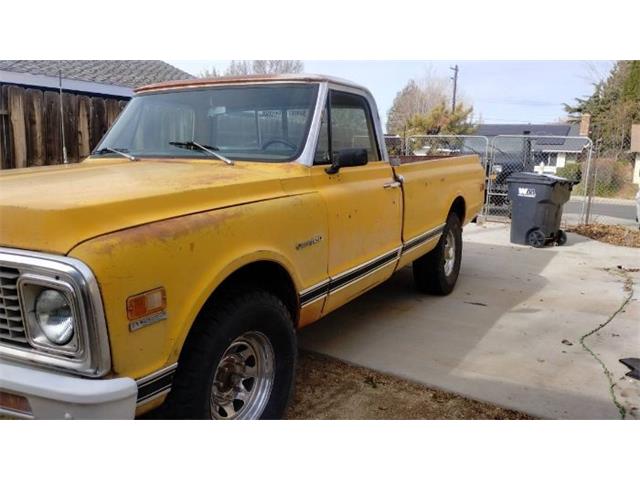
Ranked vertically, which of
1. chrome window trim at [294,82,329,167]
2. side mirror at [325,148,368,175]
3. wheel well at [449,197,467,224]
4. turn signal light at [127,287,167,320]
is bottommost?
wheel well at [449,197,467,224]

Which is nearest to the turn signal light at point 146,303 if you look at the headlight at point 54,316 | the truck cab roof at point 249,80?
the headlight at point 54,316

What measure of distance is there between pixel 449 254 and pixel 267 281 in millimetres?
3617

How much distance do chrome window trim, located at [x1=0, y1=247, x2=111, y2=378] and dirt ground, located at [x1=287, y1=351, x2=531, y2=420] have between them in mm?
1613

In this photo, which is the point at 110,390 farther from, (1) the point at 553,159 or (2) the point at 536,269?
(1) the point at 553,159

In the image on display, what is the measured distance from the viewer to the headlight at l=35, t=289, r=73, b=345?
1987 millimetres

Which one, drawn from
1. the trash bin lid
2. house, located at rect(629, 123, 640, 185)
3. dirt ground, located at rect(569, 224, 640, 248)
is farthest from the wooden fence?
house, located at rect(629, 123, 640, 185)

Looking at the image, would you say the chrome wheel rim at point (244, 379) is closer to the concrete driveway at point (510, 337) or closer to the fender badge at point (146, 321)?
the fender badge at point (146, 321)

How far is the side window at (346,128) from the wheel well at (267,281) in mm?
892

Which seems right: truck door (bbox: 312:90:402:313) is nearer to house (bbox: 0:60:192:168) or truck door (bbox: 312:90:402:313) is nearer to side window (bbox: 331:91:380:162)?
side window (bbox: 331:91:380:162)

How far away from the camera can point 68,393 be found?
6.20 feet

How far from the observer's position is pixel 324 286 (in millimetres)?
3412

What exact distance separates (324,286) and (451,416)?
1.14 meters

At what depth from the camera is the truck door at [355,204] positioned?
11.6 ft

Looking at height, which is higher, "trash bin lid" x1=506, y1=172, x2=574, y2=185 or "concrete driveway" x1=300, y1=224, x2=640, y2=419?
"trash bin lid" x1=506, y1=172, x2=574, y2=185
